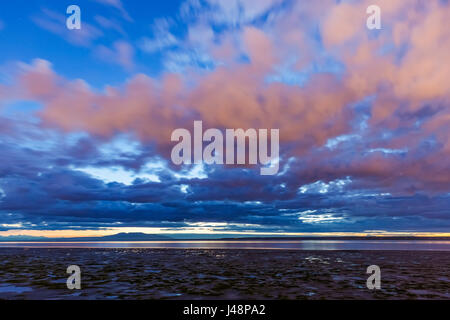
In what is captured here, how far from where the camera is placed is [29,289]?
71.7ft

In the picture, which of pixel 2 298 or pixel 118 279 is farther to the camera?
pixel 118 279

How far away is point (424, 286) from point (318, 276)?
772cm
